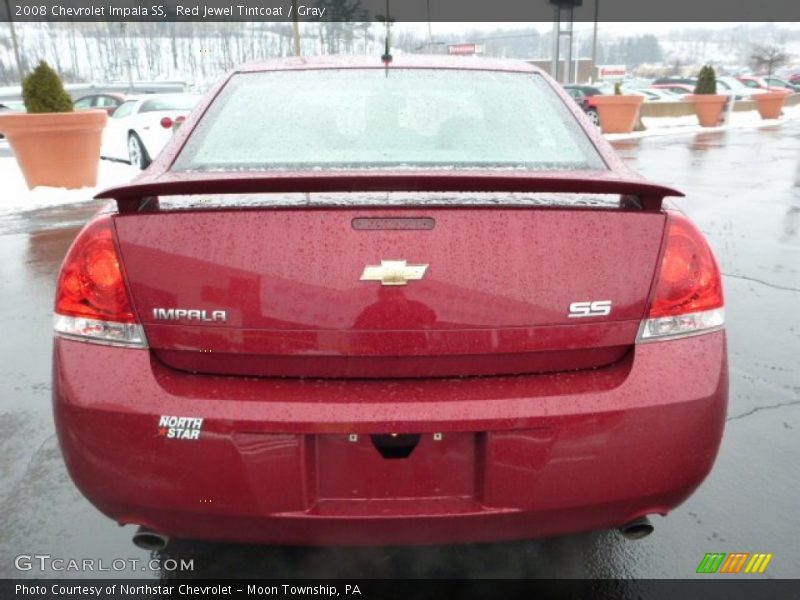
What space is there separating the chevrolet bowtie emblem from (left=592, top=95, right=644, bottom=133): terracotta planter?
19.8 meters

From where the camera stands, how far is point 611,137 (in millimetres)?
19828

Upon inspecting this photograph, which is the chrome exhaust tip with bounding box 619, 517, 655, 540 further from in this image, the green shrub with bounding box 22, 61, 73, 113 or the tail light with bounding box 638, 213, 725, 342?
the green shrub with bounding box 22, 61, 73, 113

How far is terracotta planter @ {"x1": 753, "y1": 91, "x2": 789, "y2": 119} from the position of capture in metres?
26.4

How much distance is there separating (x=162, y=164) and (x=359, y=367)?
1013 millimetres

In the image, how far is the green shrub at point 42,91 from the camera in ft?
29.8

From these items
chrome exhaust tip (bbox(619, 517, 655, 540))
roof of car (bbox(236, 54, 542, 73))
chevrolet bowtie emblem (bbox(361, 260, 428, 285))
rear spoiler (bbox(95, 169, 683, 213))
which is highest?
roof of car (bbox(236, 54, 542, 73))

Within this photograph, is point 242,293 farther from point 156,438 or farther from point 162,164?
point 162,164

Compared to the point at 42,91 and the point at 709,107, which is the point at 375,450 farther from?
the point at 709,107

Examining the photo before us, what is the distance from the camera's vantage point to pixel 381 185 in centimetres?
166

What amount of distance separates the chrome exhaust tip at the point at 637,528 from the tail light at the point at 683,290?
1.63ft

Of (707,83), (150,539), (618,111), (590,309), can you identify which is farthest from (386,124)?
(707,83)

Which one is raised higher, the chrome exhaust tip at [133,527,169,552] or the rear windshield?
the rear windshield

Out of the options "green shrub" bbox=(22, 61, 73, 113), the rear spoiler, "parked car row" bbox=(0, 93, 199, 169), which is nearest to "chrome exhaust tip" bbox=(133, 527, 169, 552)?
the rear spoiler

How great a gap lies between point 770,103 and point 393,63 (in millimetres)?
28704
